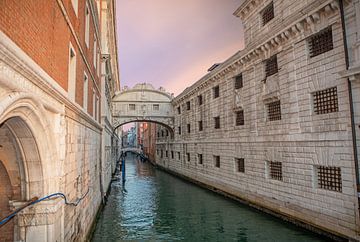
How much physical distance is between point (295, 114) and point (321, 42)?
291 cm

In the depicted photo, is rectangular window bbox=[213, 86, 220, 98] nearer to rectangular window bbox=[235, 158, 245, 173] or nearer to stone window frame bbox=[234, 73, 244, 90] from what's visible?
stone window frame bbox=[234, 73, 244, 90]

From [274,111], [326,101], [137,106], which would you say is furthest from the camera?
[137,106]

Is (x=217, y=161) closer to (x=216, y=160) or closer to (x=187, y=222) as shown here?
(x=216, y=160)

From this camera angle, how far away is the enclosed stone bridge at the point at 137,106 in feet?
92.4

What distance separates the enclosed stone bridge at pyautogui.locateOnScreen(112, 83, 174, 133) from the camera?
2817 cm

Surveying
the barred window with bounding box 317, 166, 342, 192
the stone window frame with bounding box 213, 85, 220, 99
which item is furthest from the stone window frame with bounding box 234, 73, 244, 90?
the barred window with bounding box 317, 166, 342, 192

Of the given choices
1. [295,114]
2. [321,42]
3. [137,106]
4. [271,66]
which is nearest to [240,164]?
[295,114]

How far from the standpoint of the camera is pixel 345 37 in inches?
326

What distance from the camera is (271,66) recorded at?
40.4 feet

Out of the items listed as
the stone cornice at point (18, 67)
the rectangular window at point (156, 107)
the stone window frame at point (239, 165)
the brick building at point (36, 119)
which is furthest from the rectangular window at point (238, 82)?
the rectangular window at point (156, 107)

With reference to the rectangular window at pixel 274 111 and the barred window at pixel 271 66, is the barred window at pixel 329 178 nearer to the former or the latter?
the rectangular window at pixel 274 111

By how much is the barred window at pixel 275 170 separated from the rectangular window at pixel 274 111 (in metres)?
2.12

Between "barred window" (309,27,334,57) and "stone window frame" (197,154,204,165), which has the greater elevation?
"barred window" (309,27,334,57)

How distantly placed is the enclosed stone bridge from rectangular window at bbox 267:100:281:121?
17631 millimetres
